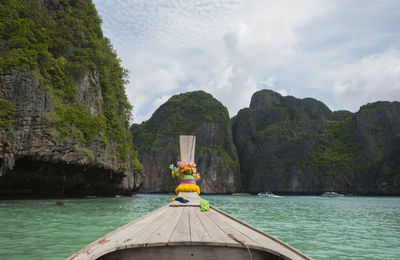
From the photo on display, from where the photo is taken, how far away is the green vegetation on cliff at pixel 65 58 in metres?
19.3

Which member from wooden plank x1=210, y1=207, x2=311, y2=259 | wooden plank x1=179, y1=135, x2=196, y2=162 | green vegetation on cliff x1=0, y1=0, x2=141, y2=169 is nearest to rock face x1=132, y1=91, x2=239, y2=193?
green vegetation on cliff x1=0, y1=0, x2=141, y2=169

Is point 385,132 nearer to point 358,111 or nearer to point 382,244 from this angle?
point 358,111

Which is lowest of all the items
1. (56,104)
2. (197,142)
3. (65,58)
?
(56,104)

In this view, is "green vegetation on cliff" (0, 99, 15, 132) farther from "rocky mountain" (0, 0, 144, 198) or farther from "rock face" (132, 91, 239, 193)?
"rock face" (132, 91, 239, 193)

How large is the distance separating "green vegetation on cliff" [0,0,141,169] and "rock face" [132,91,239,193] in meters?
59.0

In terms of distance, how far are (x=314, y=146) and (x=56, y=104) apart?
281 ft

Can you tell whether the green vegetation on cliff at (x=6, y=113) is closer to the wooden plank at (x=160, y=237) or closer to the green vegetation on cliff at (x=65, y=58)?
the green vegetation on cliff at (x=65, y=58)

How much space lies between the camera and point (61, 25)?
973 inches

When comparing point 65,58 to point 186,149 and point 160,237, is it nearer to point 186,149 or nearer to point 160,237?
point 186,149

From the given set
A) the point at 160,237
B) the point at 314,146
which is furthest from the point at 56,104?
the point at 314,146

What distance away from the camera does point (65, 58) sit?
2442cm

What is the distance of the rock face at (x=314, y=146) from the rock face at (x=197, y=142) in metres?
10.2

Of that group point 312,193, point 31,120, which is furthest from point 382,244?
point 312,193

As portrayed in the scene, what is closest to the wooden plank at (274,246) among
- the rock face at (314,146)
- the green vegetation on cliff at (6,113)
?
the green vegetation on cliff at (6,113)
